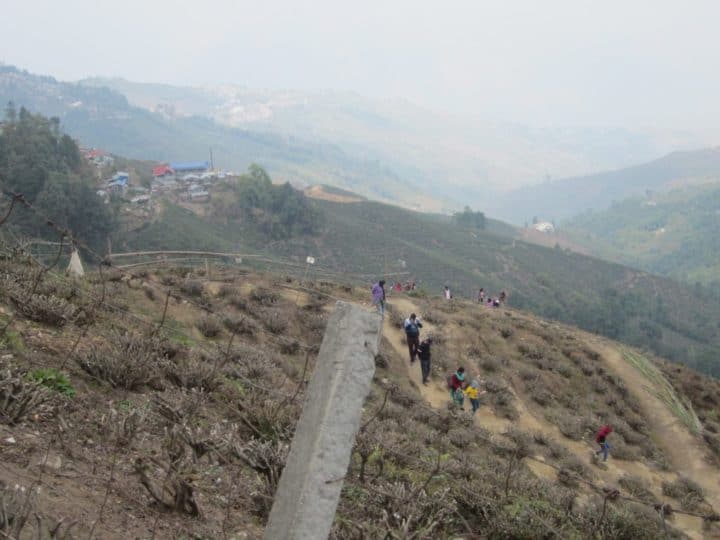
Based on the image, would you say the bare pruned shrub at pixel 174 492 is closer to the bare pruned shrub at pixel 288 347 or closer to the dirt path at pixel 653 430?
the dirt path at pixel 653 430

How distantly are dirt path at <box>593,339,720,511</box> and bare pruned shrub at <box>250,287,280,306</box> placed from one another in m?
12.4

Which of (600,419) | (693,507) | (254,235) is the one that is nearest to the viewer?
(693,507)

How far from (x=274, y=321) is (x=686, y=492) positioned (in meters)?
11.0

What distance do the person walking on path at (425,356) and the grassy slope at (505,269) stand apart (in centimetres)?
4728

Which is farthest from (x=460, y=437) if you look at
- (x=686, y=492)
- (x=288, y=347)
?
(x=686, y=492)

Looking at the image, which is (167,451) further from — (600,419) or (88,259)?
(88,259)

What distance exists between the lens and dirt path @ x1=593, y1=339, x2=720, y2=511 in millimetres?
14234

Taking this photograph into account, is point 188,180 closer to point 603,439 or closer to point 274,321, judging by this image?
point 274,321

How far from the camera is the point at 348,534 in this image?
4.46 meters

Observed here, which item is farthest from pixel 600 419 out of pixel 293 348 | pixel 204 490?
pixel 204 490

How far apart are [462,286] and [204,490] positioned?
75211 millimetres

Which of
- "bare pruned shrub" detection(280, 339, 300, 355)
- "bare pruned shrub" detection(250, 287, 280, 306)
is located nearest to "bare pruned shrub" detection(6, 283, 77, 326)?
"bare pruned shrub" detection(280, 339, 300, 355)

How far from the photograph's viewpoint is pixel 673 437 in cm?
1612

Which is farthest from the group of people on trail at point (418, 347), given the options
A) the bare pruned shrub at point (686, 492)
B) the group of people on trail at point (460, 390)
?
the bare pruned shrub at point (686, 492)
